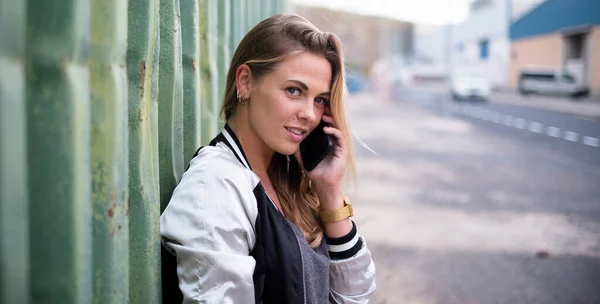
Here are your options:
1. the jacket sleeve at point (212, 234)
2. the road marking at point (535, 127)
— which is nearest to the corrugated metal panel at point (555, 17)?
the road marking at point (535, 127)

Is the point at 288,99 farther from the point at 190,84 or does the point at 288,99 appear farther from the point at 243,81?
the point at 190,84

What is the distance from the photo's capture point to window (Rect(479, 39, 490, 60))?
50.8 metres

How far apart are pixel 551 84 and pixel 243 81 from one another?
1244 inches

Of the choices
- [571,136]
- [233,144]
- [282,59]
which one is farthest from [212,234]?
[571,136]

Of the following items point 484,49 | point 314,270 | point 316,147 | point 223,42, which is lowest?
point 314,270

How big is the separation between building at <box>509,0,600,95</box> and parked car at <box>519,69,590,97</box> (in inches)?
64.5

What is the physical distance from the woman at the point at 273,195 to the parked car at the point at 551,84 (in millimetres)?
29820

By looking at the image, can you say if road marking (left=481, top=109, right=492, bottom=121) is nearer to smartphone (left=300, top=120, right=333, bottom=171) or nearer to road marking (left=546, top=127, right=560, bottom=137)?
road marking (left=546, top=127, right=560, bottom=137)

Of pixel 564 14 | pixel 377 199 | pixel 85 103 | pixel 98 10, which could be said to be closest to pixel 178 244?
pixel 85 103

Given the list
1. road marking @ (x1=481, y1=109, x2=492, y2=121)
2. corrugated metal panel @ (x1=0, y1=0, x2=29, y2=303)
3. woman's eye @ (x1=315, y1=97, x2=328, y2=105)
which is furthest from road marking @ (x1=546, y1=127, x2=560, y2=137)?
corrugated metal panel @ (x1=0, y1=0, x2=29, y2=303)

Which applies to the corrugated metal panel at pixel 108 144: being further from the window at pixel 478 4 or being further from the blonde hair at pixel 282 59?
the window at pixel 478 4

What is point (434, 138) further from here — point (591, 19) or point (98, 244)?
point (591, 19)

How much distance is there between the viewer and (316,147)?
7.54 ft

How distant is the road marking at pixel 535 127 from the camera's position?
16.3 metres
